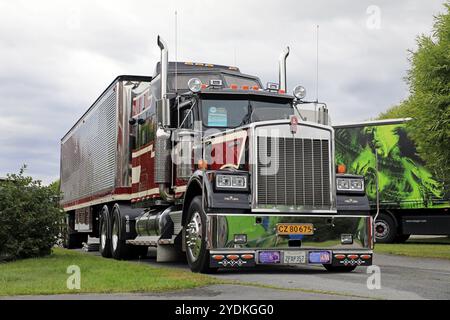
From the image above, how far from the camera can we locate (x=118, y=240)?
15.7m

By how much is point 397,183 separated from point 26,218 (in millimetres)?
12469

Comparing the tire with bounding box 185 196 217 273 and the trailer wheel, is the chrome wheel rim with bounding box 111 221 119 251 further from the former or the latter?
the tire with bounding box 185 196 217 273

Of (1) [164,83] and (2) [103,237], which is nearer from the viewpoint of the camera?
(1) [164,83]

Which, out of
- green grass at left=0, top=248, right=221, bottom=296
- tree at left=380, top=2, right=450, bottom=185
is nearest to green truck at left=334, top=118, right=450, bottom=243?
tree at left=380, top=2, right=450, bottom=185

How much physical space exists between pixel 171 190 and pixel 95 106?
23.7ft

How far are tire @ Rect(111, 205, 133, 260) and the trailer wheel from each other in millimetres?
329

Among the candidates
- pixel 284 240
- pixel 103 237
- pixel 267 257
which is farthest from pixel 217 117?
pixel 103 237

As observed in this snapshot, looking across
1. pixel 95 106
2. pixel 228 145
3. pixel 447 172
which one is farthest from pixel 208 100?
pixel 447 172

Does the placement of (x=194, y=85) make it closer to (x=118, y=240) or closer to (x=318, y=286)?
(x=318, y=286)

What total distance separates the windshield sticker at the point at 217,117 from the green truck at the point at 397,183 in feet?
35.1

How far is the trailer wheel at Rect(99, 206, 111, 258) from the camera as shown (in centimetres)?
1680
